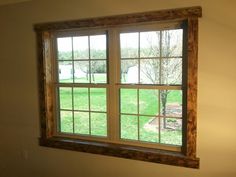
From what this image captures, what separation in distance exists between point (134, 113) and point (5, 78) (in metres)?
2.00

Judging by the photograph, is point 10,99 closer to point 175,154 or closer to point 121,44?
point 121,44

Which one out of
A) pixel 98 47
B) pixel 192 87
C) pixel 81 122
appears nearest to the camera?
pixel 192 87

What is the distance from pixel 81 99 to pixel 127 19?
3.95ft

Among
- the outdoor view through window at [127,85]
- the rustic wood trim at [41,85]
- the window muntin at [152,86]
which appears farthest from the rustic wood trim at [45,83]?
the window muntin at [152,86]

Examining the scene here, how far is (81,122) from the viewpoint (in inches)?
123

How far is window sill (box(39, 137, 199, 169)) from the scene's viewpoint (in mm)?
2471

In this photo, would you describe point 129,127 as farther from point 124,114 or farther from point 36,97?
point 36,97

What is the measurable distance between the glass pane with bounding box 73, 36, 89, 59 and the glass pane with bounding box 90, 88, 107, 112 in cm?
46

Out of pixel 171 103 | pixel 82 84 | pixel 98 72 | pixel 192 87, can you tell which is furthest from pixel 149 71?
pixel 82 84

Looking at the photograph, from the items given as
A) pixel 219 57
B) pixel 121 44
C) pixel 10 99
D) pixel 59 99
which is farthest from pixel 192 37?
pixel 10 99

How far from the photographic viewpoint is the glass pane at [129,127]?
282cm

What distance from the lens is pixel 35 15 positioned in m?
3.12

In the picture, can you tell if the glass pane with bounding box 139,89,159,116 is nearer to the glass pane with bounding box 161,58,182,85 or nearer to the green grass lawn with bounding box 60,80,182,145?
the green grass lawn with bounding box 60,80,182,145

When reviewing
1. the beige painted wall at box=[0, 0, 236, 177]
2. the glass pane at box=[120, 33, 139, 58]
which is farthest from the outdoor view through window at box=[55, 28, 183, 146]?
the beige painted wall at box=[0, 0, 236, 177]
